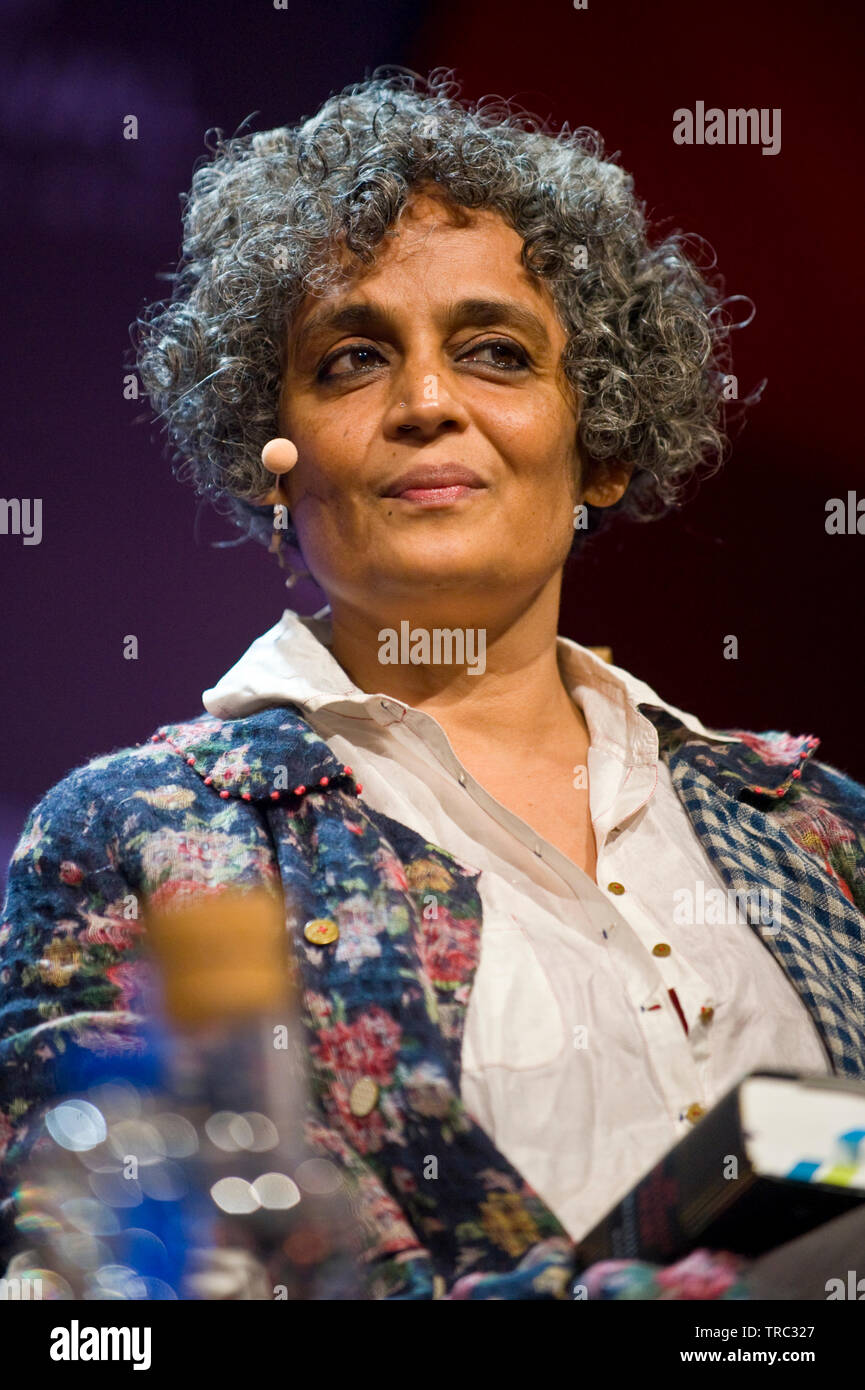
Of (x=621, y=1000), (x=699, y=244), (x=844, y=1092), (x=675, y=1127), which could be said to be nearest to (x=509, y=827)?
(x=621, y=1000)

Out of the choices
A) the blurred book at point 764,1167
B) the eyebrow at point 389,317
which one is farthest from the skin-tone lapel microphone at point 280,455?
the blurred book at point 764,1167

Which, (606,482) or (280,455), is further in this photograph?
(606,482)

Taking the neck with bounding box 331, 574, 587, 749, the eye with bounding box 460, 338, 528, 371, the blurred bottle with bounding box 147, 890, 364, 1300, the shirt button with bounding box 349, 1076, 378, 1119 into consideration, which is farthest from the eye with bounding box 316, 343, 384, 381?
the shirt button with bounding box 349, 1076, 378, 1119

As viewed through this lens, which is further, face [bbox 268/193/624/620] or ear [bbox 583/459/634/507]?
ear [bbox 583/459/634/507]

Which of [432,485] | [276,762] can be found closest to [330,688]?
[276,762]

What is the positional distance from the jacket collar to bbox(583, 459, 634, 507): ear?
14.0 inches

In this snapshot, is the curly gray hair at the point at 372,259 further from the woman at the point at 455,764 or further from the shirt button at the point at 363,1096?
the shirt button at the point at 363,1096

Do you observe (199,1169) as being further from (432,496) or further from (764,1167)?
(432,496)

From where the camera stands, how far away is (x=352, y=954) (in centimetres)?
151

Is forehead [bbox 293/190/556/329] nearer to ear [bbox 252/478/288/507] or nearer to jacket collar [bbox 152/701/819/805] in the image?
ear [bbox 252/478/288/507]

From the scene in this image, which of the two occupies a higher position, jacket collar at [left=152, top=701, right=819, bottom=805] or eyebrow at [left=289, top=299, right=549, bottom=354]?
eyebrow at [left=289, top=299, right=549, bottom=354]

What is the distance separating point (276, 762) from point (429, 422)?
426 mm

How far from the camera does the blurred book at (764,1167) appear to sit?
128cm

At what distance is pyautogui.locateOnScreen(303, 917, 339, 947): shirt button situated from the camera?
1521 millimetres
